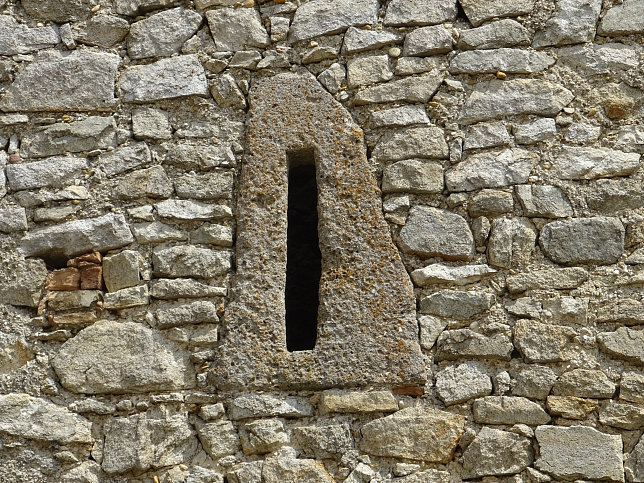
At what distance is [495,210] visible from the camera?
337cm

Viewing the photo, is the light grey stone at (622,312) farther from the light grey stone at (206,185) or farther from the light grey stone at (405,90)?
the light grey stone at (206,185)

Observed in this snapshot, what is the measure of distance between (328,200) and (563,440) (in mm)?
1292

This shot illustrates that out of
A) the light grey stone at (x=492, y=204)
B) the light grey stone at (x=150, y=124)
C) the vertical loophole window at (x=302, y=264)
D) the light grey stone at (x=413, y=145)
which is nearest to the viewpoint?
the light grey stone at (x=492, y=204)

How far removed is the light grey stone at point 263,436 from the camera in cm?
316

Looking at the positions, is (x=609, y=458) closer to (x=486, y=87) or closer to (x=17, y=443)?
(x=486, y=87)

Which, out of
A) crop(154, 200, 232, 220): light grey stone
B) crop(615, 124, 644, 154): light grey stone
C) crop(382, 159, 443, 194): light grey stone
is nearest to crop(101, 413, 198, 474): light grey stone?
crop(154, 200, 232, 220): light grey stone

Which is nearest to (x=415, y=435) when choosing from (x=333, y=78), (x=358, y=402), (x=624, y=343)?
(x=358, y=402)

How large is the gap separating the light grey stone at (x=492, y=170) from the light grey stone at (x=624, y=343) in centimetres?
69

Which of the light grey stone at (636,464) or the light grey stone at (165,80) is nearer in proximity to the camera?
the light grey stone at (636,464)

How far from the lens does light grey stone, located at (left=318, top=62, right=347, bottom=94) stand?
3.61 metres

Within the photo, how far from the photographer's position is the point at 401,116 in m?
3.53

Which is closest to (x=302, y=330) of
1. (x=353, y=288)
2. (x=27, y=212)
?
(x=353, y=288)

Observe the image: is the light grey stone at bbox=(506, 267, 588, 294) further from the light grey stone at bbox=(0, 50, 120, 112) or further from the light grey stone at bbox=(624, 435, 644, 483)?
the light grey stone at bbox=(0, 50, 120, 112)

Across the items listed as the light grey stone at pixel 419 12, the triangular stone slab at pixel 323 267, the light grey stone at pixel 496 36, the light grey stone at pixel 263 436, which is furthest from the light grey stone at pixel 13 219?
the light grey stone at pixel 496 36
